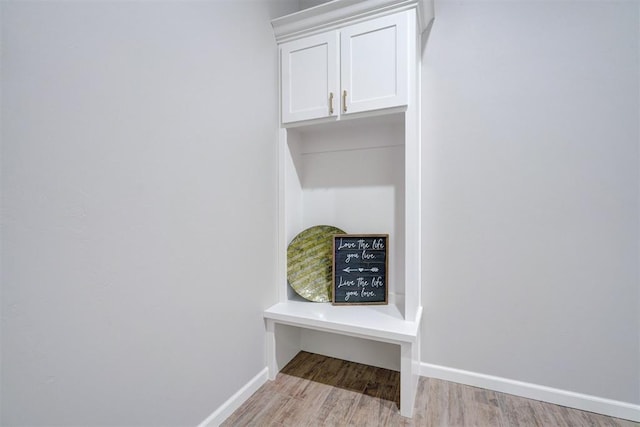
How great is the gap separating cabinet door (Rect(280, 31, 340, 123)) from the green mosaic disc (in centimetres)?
73

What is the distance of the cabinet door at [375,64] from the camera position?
1505mm

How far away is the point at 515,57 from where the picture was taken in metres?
1.55

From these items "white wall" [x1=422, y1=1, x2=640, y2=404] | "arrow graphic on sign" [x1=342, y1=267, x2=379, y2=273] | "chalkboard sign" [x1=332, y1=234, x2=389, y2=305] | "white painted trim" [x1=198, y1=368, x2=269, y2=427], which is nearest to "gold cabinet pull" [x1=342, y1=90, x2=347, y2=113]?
"white wall" [x1=422, y1=1, x2=640, y2=404]

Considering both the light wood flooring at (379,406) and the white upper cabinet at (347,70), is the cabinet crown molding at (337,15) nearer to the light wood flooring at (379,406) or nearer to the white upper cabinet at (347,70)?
the white upper cabinet at (347,70)

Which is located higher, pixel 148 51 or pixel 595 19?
pixel 595 19

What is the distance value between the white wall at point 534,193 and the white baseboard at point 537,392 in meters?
0.03

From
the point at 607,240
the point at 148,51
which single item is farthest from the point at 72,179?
the point at 607,240

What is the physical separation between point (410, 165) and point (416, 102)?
13.3 inches

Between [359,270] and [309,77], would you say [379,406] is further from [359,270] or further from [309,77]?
[309,77]

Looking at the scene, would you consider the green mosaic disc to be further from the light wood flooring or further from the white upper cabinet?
the white upper cabinet

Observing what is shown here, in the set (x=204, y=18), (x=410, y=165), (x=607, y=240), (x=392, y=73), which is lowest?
(x=607, y=240)

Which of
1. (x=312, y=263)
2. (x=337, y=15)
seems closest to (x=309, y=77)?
(x=337, y=15)

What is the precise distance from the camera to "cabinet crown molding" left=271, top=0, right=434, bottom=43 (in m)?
1.52

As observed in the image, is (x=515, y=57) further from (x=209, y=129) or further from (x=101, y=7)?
(x=101, y=7)
